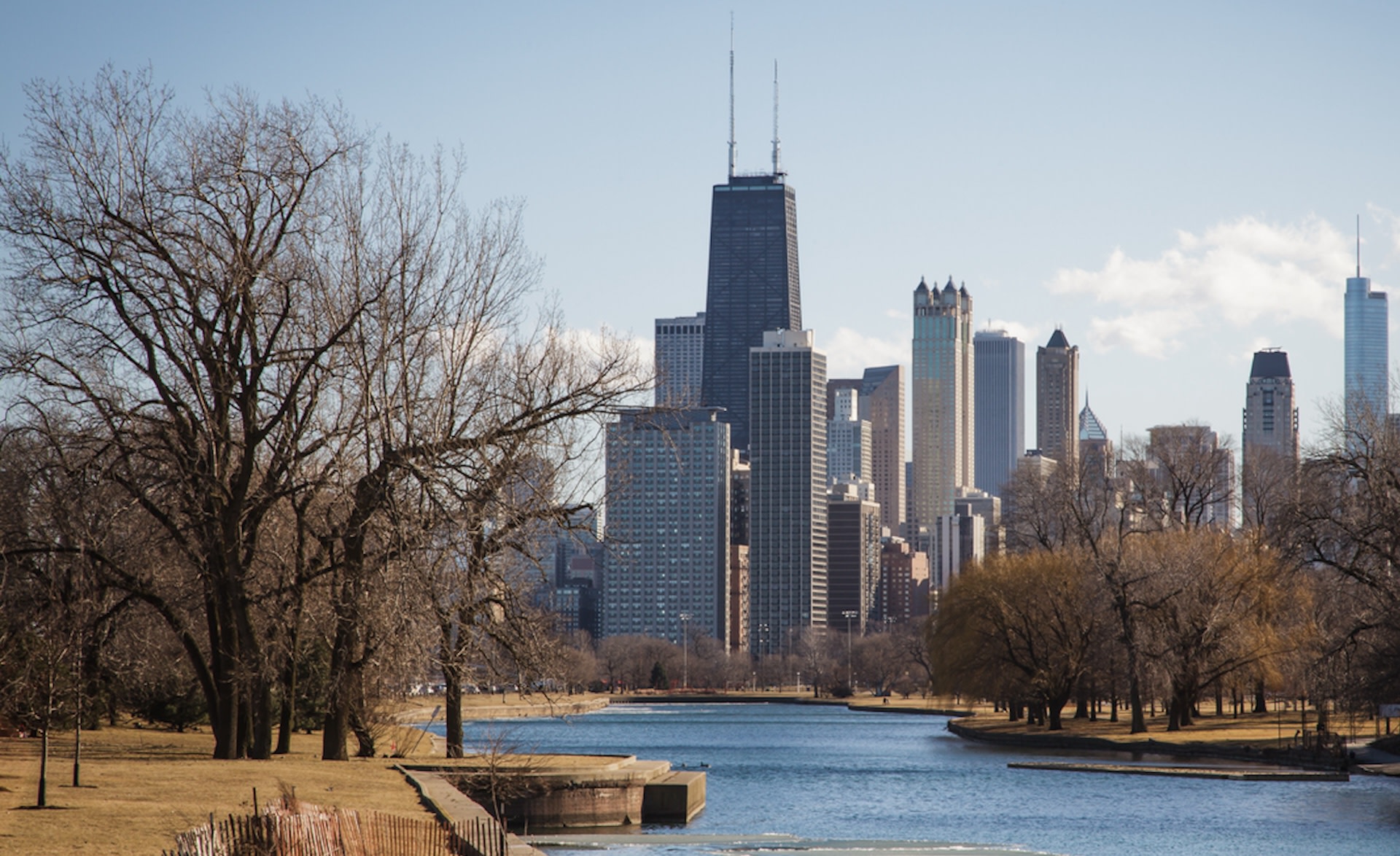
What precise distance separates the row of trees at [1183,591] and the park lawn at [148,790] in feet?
93.0

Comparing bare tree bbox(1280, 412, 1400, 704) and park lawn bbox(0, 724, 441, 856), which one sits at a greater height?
bare tree bbox(1280, 412, 1400, 704)

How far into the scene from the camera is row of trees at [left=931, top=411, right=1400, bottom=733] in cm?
4712

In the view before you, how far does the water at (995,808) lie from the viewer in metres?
34.0

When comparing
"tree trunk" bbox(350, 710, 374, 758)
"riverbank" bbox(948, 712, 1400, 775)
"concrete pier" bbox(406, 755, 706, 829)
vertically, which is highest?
"tree trunk" bbox(350, 710, 374, 758)

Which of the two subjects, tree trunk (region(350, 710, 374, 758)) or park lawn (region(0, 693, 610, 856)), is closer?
park lawn (region(0, 693, 610, 856))

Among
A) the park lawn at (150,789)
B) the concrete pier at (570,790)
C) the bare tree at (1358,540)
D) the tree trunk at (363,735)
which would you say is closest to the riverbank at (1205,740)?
the bare tree at (1358,540)

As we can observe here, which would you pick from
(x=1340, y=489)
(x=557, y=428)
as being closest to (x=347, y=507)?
(x=557, y=428)

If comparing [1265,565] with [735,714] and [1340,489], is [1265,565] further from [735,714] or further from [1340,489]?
[735,714]

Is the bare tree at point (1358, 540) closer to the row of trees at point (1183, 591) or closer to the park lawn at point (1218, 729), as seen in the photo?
the row of trees at point (1183, 591)

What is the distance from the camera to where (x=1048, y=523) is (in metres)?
85.9

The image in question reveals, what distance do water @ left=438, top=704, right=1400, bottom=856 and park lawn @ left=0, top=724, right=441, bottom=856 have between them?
562 centimetres

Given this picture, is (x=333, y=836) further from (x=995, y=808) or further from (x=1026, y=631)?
(x=1026, y=631)

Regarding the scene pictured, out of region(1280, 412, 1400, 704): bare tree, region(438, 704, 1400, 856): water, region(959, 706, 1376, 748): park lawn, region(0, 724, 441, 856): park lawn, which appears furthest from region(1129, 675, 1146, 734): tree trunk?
region(0, 724, 441, 856): park lawn

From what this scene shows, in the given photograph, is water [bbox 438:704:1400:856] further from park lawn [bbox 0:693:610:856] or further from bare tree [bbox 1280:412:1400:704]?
park lawn [bbox 0:693:610:856]
